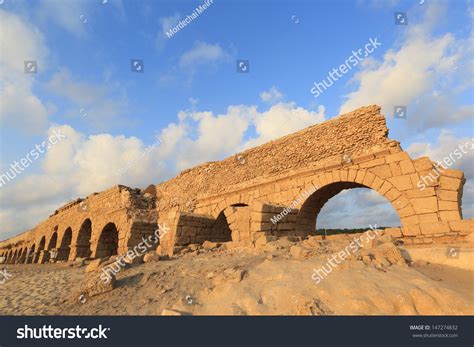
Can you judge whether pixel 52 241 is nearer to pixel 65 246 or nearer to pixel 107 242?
pixel 65 246

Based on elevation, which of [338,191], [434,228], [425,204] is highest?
[338,191]

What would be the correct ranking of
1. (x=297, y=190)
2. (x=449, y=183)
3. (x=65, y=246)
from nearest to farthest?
(x=449, y=183) < (x=297, y=190) < (x=65, y=246)

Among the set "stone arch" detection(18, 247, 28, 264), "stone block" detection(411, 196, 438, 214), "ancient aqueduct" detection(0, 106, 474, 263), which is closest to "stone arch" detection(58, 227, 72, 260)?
"ancient aqueduct" detection(0, 106, 474, 263)

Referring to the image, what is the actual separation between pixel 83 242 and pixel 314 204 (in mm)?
16167

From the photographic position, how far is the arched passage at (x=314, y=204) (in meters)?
8.65

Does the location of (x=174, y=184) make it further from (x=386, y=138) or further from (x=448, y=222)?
(x=448, y=222)

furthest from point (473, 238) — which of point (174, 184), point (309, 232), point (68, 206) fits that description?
point (68, 206)

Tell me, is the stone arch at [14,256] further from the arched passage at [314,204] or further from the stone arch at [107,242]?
the arched passage at [314,204]

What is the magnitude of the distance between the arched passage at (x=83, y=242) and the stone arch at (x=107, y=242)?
303 cm

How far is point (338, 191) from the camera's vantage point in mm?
9141

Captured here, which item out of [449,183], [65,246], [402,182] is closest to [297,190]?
[402,182]

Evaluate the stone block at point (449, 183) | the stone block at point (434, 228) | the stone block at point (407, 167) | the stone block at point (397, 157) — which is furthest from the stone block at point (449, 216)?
the stone block at point (397, 157)

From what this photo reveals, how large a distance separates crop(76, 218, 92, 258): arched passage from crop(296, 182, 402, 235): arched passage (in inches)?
595
